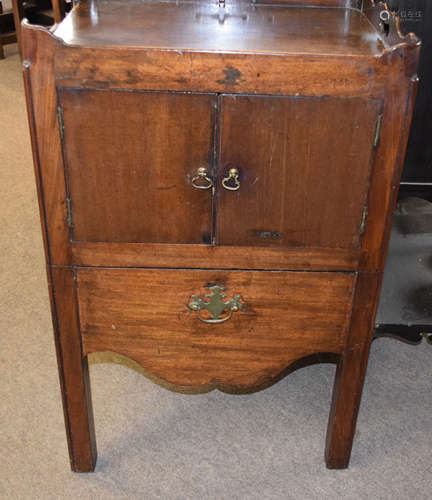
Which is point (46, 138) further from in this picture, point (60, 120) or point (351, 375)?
point (351, 375)

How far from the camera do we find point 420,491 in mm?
1460

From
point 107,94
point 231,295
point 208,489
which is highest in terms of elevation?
point 107,94

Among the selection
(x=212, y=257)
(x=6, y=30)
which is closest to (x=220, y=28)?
(x=212, y=257)

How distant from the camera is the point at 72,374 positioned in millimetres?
1357

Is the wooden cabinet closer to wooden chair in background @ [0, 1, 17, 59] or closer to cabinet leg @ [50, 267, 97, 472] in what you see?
cabinet leg @ [50, 267, 97, 472]

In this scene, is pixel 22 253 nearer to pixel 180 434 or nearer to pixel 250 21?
pixel 180 434

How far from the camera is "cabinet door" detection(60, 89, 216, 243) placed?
3.53 ft

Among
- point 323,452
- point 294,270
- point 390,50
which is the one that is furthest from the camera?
point 323,452

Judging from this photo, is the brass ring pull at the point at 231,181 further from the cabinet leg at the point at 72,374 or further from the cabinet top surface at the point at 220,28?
the cabinet leg at the point at 72,374

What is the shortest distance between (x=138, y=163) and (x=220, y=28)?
0.98 feet

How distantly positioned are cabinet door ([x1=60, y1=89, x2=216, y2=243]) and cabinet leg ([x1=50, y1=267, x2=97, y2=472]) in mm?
117

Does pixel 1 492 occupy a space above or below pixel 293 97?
below

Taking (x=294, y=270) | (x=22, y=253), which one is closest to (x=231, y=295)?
(x=294, y=270)

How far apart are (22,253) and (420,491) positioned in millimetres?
1399
